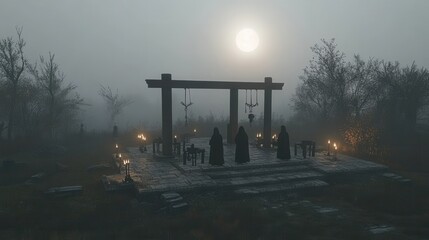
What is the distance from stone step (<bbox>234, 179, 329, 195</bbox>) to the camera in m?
14.2

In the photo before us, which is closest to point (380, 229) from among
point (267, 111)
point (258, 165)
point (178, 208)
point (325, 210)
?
point (325, 210)

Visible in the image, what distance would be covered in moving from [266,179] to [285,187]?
110 cm

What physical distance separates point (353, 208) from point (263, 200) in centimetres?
358

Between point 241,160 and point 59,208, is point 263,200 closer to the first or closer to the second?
point 241,160

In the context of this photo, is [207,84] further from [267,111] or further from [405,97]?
[405,97]

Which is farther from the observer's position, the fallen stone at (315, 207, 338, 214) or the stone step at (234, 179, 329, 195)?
the stone step at (234, 179, 329, 195)

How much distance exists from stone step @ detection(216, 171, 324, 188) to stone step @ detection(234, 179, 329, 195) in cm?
23

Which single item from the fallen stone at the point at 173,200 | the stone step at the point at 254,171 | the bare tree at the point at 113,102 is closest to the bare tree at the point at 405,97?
the stone step at the point at 254,171

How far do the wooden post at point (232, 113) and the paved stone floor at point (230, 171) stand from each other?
172 inches

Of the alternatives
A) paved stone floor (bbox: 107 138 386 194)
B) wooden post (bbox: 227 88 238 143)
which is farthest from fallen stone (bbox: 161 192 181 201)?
wooden post (bbox: 227 88 238 143)

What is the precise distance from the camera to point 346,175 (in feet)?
56.3

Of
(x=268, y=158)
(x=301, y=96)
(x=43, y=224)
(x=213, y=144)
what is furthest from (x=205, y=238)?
(x=301, y=96)

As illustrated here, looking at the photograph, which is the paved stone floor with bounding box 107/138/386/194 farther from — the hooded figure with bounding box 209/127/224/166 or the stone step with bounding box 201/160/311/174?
the hooded figure with bounding box 209/127/224/166

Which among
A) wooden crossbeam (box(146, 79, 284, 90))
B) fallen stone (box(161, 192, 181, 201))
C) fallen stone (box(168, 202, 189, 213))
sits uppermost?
wooden crossbeam (box(146, 79, 284, 90))
